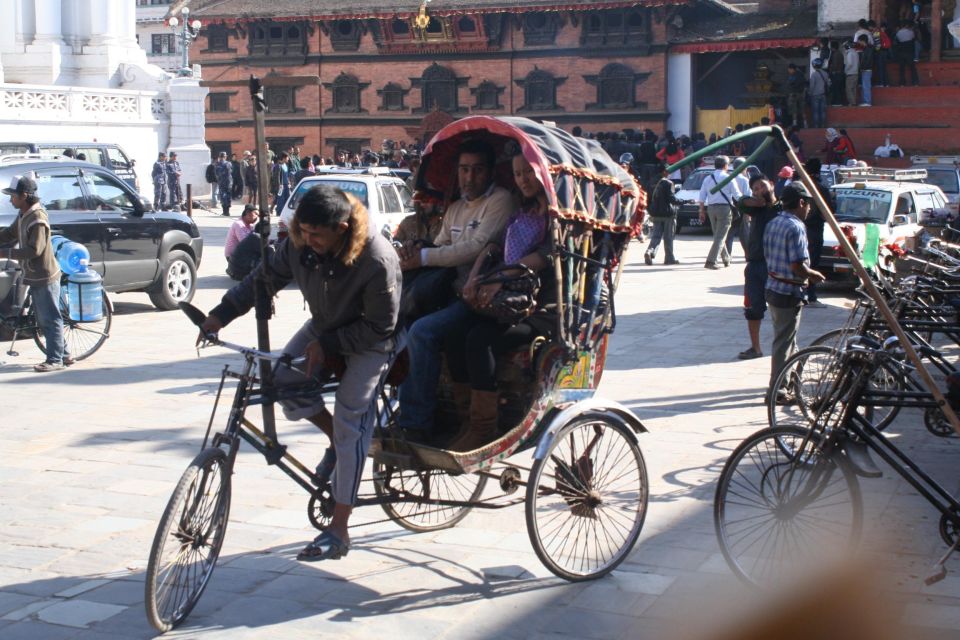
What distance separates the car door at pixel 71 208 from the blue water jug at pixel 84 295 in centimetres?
223

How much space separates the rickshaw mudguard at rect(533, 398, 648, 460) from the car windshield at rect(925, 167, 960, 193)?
20.7m

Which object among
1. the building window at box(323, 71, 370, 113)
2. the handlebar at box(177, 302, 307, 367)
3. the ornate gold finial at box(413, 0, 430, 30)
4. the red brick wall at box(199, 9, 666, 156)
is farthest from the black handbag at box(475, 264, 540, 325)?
the building window at box(323, 71, 370, 113)

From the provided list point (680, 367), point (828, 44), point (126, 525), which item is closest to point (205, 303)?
point (680, 367)

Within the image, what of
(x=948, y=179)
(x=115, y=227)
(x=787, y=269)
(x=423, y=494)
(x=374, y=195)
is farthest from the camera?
(x=948, y=179)

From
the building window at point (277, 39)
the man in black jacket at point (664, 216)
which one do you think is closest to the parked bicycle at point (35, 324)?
the man in black jacket at point (664, 216)

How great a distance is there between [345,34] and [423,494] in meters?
42.7

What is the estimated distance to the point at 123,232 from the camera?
14.9m

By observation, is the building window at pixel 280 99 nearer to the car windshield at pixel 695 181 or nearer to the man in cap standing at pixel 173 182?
the man in cap standing at pixel 173 182

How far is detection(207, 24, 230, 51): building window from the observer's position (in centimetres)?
4879

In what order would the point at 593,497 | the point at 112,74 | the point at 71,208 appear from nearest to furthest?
the point at 593,497 → the point at 71,208 → the point at 112,74

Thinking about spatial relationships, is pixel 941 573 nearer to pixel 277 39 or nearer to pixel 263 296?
pixel 263 296

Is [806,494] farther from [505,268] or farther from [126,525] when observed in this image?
[126,525]

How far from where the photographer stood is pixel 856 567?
19.4 feet

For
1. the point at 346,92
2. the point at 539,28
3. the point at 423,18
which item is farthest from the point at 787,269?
the point at 346,92
